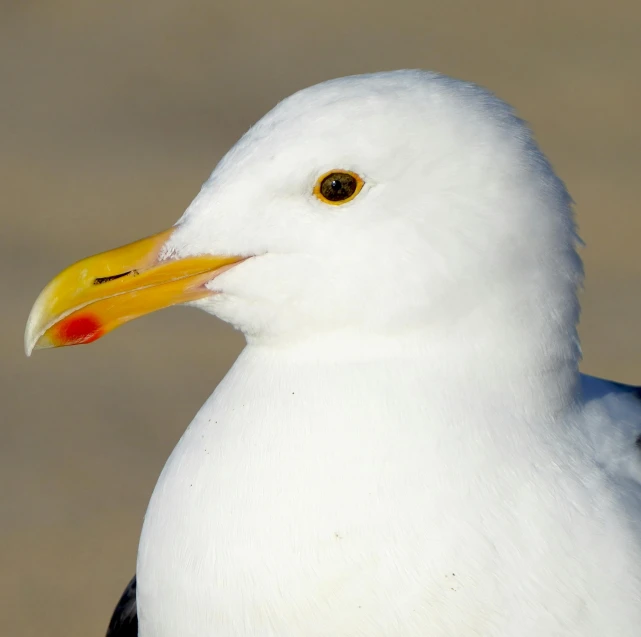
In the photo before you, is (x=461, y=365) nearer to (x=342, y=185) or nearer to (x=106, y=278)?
(x=342, y=185)

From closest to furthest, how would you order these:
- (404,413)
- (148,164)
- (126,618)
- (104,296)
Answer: (404,413) → (104,296) → (126,618) → (148,164)

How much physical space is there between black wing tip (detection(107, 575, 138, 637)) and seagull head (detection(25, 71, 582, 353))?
0.88m

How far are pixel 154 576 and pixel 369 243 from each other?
2.27ft

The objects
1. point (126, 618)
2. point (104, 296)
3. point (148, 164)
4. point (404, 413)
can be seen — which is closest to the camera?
point (404, 413)

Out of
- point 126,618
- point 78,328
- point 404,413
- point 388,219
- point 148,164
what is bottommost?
point 148,164

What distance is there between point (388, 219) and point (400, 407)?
12.2 inches

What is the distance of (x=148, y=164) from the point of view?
657cm

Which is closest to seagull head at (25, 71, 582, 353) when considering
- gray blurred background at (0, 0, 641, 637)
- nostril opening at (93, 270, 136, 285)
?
nostril opening at (93, 270, 136, 285)

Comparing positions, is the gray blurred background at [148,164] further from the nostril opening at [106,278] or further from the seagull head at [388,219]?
the seagull head at [388,219]

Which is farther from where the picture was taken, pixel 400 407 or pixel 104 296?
pixel 104 296

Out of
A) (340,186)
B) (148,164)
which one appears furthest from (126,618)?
(148,164)

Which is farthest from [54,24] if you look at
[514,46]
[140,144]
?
[514,46]

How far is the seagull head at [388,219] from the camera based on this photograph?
196cm

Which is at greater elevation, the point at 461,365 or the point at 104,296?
the point at 104,296
